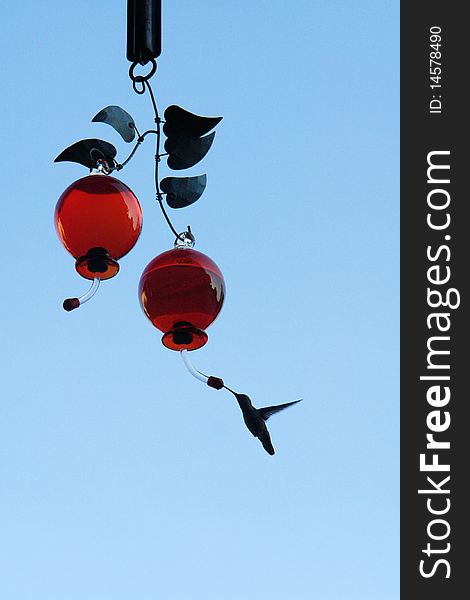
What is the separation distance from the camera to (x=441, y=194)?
18.0 feet

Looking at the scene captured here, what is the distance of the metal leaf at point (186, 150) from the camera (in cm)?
337

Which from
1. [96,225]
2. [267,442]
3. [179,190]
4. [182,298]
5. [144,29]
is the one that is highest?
[144,29]

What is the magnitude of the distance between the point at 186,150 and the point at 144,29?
0.35m

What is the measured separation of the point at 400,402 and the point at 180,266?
243 centimetres

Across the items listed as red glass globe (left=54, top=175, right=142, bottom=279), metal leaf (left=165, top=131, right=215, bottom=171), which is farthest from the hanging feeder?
metal leaf (left=165, top=131, right=215, bottom=171)

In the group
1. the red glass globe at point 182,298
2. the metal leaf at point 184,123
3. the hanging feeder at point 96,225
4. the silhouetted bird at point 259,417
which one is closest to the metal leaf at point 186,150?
the metal leaf at point 184,123

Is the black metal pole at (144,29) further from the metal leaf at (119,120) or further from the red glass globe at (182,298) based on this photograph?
the red glass globe at (182,298)

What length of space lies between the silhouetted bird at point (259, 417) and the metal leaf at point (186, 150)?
745 millimetres

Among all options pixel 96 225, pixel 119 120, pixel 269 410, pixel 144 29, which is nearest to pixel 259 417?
pixel 269 410

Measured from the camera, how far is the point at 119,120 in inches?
135

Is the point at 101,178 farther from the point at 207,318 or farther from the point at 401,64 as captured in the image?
the point at 401,64

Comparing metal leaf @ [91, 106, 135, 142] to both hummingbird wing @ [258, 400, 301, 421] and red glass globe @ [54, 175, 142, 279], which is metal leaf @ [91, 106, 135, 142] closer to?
red glass globe @ [54, 175, 142, 279]

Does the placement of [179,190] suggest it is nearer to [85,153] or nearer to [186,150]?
[186,150]

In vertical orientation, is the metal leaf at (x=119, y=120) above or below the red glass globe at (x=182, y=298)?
above
